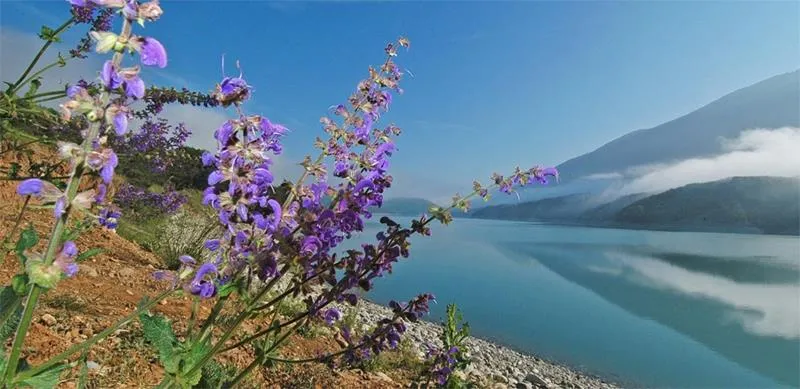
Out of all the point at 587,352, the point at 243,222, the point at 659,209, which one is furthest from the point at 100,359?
the point at 659,209

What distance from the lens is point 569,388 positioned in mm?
8797

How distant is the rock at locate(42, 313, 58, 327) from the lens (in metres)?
3.31

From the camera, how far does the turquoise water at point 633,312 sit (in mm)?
12875

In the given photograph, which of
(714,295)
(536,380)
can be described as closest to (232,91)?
(536,380)

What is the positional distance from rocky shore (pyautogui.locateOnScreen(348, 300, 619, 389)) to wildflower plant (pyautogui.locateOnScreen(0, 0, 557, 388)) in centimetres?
570

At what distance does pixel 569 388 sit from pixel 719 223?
116503mm

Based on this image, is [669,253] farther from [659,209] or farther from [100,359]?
[659,209]

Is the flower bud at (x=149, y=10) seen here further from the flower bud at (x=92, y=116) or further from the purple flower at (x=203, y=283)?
the purple flower at (x=203, y=283)

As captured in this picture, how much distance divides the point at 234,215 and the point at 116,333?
2603mm

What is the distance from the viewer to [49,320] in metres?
3.33

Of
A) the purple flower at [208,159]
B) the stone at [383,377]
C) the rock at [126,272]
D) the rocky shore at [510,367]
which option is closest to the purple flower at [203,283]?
the purple flower at [208,159]

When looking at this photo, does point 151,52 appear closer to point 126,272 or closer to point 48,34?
point 48,34

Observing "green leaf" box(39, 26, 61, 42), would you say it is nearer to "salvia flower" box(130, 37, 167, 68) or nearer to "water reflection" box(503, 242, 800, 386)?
"salvia flower" box(130, 37, 167, 68)

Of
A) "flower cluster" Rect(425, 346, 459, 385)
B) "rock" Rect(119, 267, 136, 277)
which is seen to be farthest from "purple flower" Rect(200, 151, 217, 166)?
"rock" Rect(119, 267, 136, 277)
